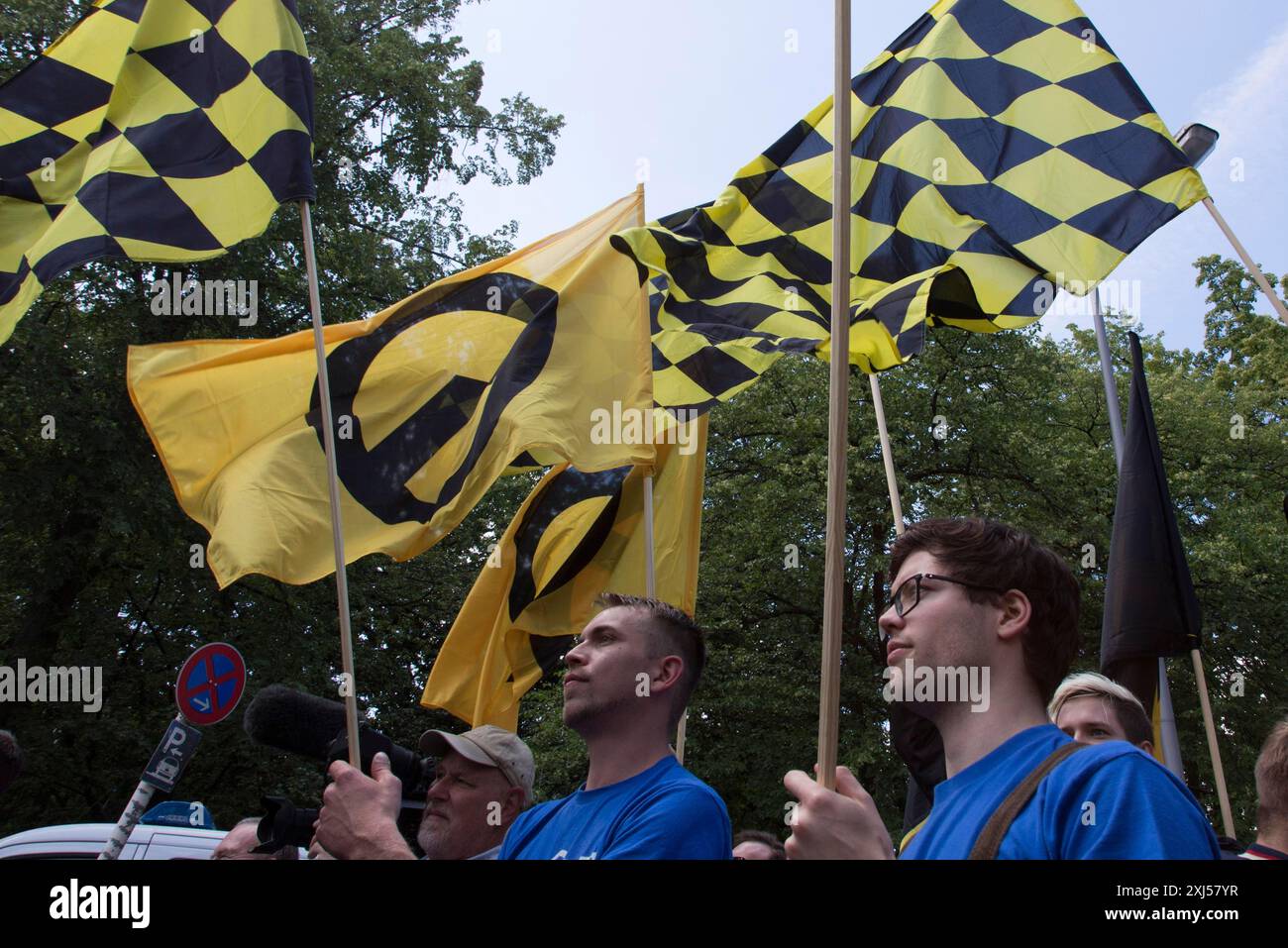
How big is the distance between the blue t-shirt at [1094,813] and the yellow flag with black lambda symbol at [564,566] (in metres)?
5.12

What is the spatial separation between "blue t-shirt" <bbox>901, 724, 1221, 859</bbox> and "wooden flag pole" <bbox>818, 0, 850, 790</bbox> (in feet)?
0.89

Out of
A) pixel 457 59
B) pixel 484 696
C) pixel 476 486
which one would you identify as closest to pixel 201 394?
pixel 476 486

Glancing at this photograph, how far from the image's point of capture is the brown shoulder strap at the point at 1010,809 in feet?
5.75

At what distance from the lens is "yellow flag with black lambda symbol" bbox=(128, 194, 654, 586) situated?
544cm

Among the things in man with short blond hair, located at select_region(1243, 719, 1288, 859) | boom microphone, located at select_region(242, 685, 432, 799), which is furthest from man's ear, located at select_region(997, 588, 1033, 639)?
boom microphone, located at select_region(242, 685, 432, 799)

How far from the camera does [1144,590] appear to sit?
5973mm

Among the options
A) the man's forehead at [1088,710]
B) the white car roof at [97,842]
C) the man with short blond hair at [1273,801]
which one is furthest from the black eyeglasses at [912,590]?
the white car roof at [97,842]

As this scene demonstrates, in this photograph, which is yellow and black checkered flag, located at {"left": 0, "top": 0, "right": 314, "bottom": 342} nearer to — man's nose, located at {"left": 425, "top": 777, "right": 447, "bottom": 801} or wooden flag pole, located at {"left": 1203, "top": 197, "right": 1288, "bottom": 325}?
man's nose, located at {"left": 425, "top": 777, "right": 447, "bottom": 801}

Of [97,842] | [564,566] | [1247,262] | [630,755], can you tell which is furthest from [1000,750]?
[97,842]

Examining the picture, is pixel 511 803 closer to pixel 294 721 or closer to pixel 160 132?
pixel 294 721

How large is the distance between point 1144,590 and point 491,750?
3708 millimetres
